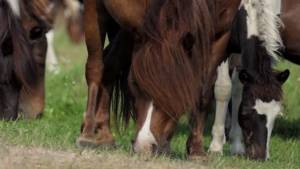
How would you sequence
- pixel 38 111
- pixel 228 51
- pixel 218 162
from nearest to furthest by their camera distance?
pixel 218 162 → pixel 228 51 → pixel 38 111

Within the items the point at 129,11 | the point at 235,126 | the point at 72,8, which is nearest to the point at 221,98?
the point at 235,126


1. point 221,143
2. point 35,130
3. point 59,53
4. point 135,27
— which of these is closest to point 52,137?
point 35,130

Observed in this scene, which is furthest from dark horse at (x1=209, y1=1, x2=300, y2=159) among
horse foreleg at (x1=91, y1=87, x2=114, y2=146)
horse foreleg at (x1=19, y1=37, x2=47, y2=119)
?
horse foreleg at (x1=19, y1=37, x2=47, y2=119)

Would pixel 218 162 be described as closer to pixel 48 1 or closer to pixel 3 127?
pixel 3 127

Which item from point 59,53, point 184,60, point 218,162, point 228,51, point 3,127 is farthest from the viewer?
point 59,53

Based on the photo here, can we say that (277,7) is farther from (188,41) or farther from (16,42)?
(188,41)

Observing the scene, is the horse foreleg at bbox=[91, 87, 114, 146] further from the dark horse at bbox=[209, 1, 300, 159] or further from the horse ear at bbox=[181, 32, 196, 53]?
the horse ear at bbox=[181, 32, 196, 53]

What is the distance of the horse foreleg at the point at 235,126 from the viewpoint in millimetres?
10312

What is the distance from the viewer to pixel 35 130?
883 centimetres

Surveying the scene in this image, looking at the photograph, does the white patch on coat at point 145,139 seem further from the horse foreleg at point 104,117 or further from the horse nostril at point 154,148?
the horse foreleg at point 104,117

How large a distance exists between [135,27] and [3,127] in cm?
162

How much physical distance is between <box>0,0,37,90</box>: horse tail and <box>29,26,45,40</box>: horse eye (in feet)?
0.37

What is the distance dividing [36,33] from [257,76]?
2347mm

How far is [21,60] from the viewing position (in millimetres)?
10141
